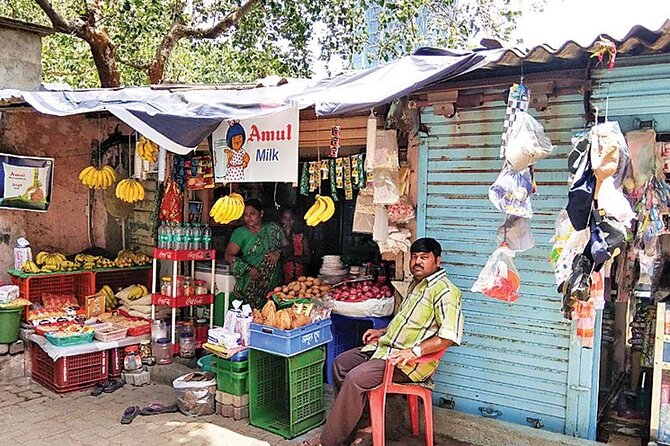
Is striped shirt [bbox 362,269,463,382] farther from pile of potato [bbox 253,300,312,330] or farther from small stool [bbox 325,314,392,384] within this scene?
small stool [bbox 325,314,392,384]

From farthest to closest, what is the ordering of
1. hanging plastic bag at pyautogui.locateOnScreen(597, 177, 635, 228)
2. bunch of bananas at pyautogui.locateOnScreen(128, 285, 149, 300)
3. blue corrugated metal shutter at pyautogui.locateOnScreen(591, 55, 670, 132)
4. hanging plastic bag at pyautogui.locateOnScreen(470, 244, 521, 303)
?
1. bunch of bananas at pyautogui.locateOnScreen(128, 285, 149, 300)
2. blue corrugated metal shutter at pyautogui.locateOnScreen(591, 55, 670, 132)
3. hanging plastic bag at pyautogui.locateOnScreen(470, 244, 521, 303)
4. hanging plastic bag at pyautogui.locateOnScreen(597, 177, 635, 228)

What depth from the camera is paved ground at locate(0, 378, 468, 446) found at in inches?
179

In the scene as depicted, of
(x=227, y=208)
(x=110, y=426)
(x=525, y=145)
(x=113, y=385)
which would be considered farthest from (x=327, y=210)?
(x=113, y=385)

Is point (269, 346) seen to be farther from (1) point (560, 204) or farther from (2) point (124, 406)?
(1) point (560, 204)

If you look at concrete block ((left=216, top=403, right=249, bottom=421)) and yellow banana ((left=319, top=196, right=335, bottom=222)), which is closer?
concrete block ((left=216, top=403, right=249, bottom=421))

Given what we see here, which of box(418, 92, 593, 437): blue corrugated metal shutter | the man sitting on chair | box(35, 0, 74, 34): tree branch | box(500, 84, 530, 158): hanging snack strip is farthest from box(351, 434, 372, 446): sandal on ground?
box(35, 0, 74, 34): tree branch

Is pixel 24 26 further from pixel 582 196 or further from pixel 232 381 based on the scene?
pixel 582 196

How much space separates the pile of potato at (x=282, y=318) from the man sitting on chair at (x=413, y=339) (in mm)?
630

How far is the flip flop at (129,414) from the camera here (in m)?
4.91

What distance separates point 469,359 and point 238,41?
8.95 metres

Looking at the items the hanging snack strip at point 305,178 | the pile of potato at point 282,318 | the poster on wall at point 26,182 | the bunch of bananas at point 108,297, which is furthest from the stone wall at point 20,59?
the pile of potato at point 282,318

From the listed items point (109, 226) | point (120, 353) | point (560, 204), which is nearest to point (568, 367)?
point (560, 204)

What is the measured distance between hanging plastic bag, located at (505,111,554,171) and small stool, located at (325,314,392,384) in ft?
7.72

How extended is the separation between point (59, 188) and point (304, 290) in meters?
3.49
